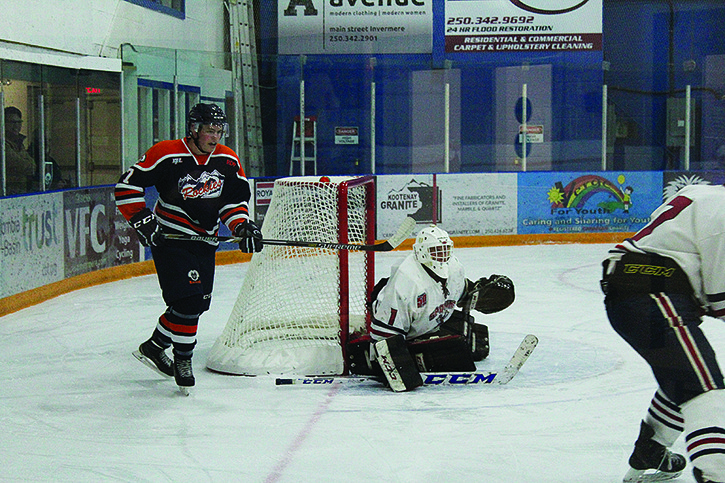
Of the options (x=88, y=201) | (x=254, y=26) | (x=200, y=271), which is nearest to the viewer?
(x=200, y=271)

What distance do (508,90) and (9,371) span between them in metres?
6.83

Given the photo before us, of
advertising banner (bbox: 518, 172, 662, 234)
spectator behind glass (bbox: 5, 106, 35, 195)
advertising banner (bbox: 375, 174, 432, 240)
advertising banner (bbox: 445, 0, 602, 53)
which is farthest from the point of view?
advertising banner (bbox: 445, 0, 602, 53)

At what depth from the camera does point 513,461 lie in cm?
285

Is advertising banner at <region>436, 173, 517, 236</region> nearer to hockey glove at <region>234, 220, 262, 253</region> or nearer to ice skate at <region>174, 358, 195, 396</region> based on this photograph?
hockey glove at <region>234, 220, 262, 253</region>

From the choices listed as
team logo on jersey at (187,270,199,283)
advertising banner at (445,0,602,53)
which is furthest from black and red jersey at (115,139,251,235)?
advertising banner at (445,0,602,53)

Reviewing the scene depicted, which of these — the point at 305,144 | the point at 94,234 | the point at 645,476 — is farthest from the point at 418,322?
the point at 305,144

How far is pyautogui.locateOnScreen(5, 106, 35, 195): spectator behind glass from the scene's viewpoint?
19.1ft

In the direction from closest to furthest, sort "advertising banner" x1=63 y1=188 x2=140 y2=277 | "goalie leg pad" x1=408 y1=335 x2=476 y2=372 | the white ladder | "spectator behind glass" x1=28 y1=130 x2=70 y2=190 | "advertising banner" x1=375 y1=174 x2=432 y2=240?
1. "goalie leg pad" x1=408 y1=335 x2=476 y2=372
2. "spectator behind glass" x1=28 y1=130 x2=70 y2=190
3. "advertising banner" x1=63 y1=188 x2=140 y2=277
4. "advertising banner" x1=375 y1=174 x2=432 y2=240
5. the white ladder

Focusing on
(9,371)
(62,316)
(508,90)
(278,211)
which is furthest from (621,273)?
(508,90)

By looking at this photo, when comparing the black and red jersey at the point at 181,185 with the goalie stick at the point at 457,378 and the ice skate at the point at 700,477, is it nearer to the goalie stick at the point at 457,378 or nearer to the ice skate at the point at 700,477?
the goalie stick at the point at 457,378

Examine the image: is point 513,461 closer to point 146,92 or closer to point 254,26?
point 146,92

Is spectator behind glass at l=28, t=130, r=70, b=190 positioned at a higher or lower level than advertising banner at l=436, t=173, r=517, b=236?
higher

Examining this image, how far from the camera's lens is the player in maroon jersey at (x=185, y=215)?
3.72 meters

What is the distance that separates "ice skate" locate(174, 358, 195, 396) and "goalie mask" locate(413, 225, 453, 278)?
103 cm
